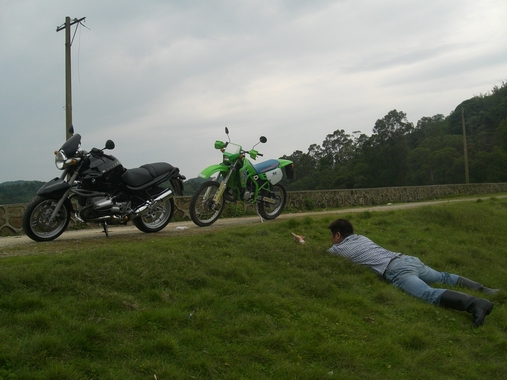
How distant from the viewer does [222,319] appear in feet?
14.3

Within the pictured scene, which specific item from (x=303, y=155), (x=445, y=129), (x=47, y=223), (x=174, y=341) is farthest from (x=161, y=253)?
(x=445, y=129)

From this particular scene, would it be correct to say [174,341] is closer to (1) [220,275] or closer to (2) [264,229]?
(1) [220,275]

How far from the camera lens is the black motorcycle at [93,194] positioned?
6816mm

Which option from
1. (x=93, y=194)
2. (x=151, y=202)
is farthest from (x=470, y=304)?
(x=93, y=194)

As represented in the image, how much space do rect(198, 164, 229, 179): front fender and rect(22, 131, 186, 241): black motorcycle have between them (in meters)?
1.00

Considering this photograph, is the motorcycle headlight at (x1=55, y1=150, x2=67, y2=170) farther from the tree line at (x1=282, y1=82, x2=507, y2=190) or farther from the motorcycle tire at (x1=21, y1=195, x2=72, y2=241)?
the tree line at (x1=282, y1=82, x2=507, y2=190)

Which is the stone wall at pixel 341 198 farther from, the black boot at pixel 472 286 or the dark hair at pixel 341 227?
the black boot at pixel 472 286

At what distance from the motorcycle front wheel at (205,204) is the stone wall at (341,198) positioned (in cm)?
323

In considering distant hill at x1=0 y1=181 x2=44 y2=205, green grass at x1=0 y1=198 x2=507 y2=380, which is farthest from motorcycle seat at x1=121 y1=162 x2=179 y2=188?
distant hill at x1=0 y1=181 x2=44 y2=205

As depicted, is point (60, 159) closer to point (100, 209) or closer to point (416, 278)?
point (100, 209)

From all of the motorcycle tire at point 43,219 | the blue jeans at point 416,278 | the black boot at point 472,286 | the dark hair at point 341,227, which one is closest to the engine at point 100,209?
the motorcycle tire at point 43,219

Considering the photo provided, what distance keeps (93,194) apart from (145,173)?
34.9 inches

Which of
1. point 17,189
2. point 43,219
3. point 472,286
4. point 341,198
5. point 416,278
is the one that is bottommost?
point 472,286

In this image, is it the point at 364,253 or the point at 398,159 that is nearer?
the point at 364,253
